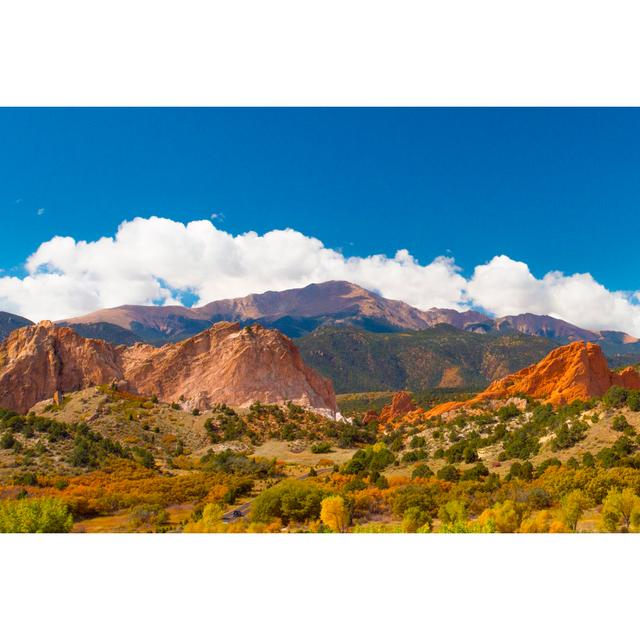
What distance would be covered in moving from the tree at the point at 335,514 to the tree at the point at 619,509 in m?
10.4

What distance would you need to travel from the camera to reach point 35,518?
19984mm

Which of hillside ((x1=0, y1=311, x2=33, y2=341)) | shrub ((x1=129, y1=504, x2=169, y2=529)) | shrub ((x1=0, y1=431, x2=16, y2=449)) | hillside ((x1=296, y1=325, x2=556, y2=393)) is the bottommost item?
shrub ((x1=129, y1=504, x2=169, y2=529))

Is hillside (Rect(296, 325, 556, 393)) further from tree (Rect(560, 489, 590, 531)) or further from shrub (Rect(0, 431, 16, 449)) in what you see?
tree (Rect(560, 489, 590, 531))

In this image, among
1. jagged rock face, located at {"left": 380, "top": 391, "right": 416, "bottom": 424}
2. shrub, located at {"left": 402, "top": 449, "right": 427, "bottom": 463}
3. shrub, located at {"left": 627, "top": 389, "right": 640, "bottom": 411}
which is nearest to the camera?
shrub, located at {"left": 627, "top": 389, "right": 640, "bottom": 411}

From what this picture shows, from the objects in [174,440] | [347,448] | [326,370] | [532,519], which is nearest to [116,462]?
[174,440]

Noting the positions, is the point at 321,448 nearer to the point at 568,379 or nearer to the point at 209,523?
the point at 209,523

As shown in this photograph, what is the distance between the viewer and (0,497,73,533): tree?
64.3 ft

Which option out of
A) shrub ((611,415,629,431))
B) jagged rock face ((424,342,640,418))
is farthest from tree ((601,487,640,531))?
jagged rock face ((424,342,640,418))

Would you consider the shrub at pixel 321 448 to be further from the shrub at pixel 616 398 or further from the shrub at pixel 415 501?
the shrub at pixel 415 501

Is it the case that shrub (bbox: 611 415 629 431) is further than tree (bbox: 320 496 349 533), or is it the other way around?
shrub (bbox: 611 415 629 431)

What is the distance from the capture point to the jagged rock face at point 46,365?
6392 cm

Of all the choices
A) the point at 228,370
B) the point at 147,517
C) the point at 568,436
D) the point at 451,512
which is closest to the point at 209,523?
the point at 147,517

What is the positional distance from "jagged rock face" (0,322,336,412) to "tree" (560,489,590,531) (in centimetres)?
4837

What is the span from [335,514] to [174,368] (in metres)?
57.1
